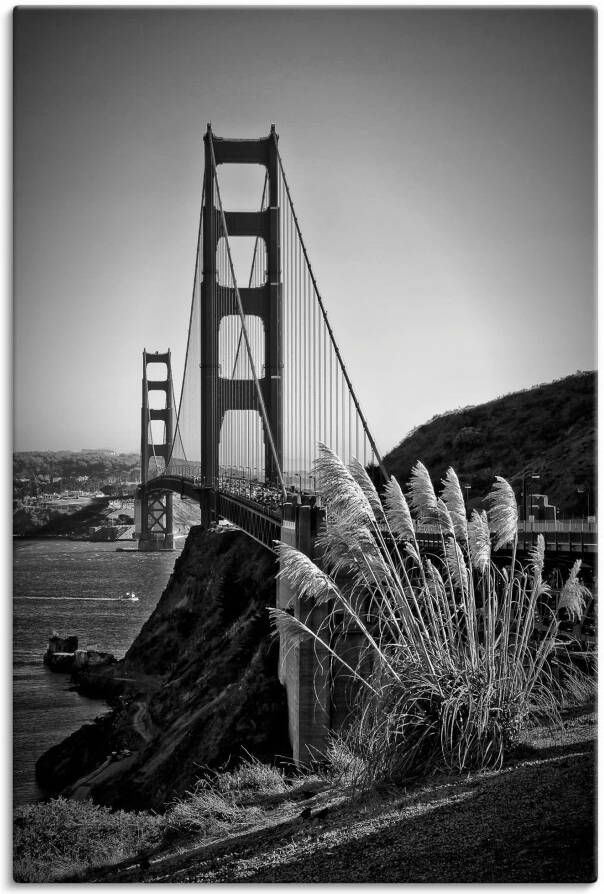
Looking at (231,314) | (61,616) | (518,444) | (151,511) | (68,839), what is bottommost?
(68,839)

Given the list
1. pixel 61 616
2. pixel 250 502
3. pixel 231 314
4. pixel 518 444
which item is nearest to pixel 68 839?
pixel 61 616

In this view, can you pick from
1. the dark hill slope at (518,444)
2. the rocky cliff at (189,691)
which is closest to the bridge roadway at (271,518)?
the rocky cliff at (189,691)

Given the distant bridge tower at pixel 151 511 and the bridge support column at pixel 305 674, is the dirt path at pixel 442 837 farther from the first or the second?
the distant bridge tower at pixel 151 511

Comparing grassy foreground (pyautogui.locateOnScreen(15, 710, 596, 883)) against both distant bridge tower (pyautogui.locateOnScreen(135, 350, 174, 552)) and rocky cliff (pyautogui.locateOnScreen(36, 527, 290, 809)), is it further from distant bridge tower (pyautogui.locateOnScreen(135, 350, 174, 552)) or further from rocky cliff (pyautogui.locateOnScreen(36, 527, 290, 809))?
distant bridge tower (pyautogui.locateOnScreen(135, 350, 174, 552))

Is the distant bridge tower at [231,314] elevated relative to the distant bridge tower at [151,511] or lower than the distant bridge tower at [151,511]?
elevated

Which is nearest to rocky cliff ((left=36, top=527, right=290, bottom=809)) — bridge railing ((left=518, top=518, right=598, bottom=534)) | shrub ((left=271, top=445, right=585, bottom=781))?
bridge railing ((left=518, top=518, right=598, bottom=534))

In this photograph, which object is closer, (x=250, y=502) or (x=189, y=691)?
(x=250, y=502)

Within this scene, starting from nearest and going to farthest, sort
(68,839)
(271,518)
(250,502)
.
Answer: (68,839)
(271,518)
(250,502)

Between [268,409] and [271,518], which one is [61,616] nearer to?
[271,518]
